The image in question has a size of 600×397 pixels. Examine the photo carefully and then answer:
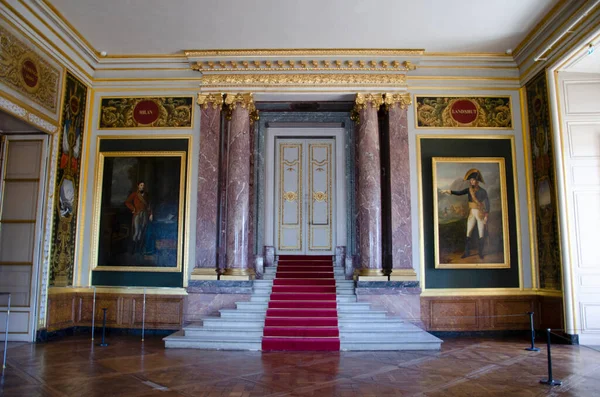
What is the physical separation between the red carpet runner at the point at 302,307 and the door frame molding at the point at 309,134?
0.63 meters

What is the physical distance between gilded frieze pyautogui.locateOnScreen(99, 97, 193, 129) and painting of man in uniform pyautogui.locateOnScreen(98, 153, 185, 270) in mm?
690

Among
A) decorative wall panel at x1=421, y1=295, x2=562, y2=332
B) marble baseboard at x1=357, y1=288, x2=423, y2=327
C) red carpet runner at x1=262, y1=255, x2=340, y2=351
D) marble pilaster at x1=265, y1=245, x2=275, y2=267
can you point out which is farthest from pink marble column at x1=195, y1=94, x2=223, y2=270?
decorative wall panel at x1=421, y1=295, x2=562, y2=332

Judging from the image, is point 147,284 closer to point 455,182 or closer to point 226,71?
point 226,71

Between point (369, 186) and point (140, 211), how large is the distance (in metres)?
4.48

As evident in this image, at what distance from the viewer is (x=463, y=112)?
31.3 ft

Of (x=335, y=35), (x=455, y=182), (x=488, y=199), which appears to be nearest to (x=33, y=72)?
(x=335, y=35)

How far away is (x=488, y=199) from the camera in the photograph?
9227mm

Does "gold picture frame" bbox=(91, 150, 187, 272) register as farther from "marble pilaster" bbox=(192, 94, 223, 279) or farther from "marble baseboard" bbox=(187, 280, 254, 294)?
"marble baseboard" bbox=(187, 280, 254, 294)

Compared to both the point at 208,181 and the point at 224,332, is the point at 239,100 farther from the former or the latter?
the point at 224,332

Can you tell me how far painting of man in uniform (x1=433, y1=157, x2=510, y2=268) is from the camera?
29.8 ft

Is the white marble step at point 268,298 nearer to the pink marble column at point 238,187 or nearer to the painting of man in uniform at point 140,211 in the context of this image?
the pink marble column at point 238,187

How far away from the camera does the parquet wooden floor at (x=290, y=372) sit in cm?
494

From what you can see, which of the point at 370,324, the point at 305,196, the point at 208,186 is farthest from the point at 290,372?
the point at 305,196

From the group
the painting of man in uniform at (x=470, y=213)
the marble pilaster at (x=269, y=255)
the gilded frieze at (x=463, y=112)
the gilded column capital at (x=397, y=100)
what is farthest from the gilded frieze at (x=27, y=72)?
the painting of man in uniform at (x=470, y=213)
